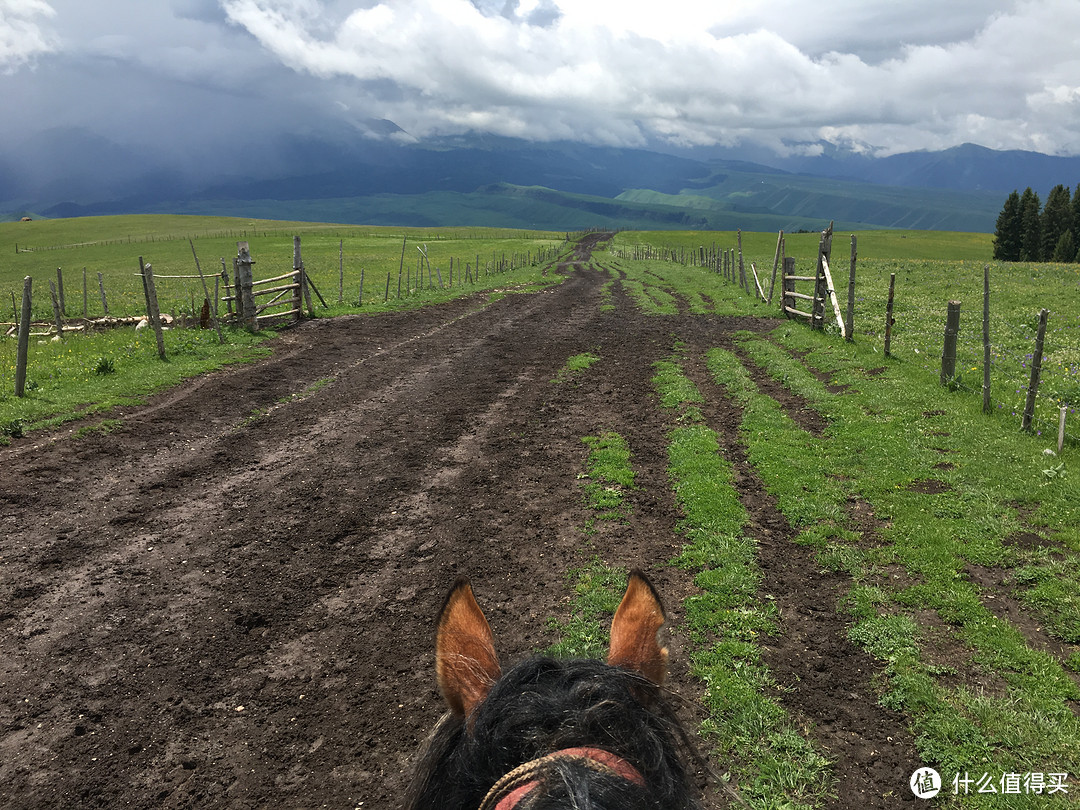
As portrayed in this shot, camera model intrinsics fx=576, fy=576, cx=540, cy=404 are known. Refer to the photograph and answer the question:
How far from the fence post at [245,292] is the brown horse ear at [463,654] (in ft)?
54.0

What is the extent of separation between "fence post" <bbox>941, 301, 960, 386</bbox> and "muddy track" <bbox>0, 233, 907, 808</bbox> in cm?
414

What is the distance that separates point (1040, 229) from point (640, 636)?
88.5 meters

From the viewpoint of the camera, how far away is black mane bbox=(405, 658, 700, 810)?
1.24 metres

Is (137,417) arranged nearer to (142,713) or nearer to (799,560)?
(142,713)

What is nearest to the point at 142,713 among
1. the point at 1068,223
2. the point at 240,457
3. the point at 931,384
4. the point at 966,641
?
the point at 240,457

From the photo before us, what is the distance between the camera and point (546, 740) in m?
1.30

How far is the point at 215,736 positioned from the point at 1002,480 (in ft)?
26.0

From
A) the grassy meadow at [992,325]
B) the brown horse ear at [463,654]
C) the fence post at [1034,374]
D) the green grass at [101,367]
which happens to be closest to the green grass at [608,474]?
the brown horse ear at [463,654]

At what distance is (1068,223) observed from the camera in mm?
65625

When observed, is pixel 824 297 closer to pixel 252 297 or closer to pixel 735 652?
pixel 735 652

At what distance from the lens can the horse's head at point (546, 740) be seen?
46.0 inches

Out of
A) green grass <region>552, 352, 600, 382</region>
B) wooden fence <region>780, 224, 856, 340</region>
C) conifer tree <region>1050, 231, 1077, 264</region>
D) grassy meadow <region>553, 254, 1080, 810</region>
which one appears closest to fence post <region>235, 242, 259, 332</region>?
green grass <region>552, 352, 600, 382</region>
